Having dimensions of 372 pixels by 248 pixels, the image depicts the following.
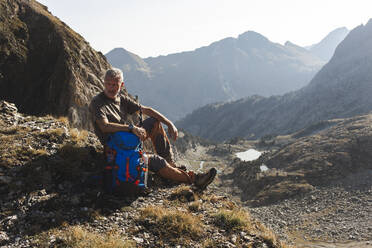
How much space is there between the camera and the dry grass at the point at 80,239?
5.68m

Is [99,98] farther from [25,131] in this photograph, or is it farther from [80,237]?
[80,237]

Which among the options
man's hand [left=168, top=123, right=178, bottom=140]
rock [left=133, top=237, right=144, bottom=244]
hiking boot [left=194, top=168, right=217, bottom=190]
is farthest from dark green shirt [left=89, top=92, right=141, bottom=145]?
hiking boot [left=194, top=168, right=217, bottom=190]

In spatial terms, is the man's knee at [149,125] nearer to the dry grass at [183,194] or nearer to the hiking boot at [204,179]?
the dry grass at [183,194]

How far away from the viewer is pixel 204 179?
31.7 ft

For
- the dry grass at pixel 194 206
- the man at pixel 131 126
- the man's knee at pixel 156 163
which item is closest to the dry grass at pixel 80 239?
the dry grass at pixel 194 206

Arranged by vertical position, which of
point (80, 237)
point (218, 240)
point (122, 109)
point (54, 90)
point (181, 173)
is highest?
point (54, 90)

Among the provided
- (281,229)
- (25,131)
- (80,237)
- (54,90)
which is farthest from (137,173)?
(281,229)

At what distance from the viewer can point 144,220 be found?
7.34 metres

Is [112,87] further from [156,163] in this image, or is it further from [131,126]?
[156,163]

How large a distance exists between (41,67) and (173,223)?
2101 centimetres

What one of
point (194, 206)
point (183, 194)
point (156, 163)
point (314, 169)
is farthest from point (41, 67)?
point (314, 169)

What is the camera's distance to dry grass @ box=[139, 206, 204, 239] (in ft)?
22.9

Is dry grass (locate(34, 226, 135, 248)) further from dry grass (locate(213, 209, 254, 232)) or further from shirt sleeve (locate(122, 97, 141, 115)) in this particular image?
shirt sleeve (locate(122, 97, 141, 115))

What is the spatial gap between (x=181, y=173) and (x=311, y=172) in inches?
3782
